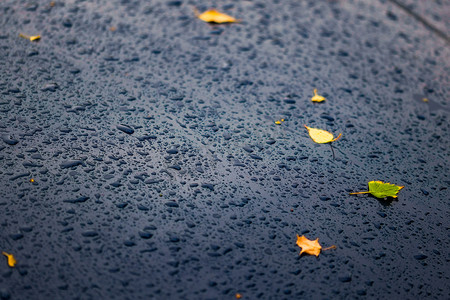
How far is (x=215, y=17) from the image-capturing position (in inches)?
121

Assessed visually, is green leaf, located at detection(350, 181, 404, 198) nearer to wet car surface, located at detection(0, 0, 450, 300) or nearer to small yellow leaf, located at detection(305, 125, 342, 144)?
wet car surface, located at detection(0, 0, 450, 300)

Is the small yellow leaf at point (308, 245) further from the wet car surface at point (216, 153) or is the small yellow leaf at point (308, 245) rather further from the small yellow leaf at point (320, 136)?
the small yellow leaf at point (320, 136)

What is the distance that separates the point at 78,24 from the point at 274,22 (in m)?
1.43

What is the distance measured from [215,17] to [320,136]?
1.34 m

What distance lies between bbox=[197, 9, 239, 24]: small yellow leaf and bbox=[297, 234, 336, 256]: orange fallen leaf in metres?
1.88

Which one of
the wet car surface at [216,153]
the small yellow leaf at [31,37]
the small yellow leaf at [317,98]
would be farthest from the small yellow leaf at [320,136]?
the small yellow leaf at [31,37]

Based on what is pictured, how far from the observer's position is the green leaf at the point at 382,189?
205 cm

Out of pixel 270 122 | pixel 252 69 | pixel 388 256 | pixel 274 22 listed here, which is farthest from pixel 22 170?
pixel 274 22

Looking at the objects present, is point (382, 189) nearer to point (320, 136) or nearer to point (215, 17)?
point (320, 136)

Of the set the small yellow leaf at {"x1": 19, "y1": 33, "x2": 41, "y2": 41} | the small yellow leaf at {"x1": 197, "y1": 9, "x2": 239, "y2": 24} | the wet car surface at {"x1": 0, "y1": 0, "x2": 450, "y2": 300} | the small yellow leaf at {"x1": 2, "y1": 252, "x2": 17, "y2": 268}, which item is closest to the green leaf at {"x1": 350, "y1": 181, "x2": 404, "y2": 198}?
the wet car surface at {"x1": 0, "y1": 0, "x2": 450, "y2": 300}

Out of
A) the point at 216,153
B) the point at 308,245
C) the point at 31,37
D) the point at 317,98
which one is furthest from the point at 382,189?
the point at 31,37

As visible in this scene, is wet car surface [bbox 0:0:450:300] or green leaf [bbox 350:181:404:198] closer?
wet car surface [bbox 0:0:450:300]

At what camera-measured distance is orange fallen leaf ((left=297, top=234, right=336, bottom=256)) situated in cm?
176

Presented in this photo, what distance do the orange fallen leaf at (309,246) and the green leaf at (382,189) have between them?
0.42 m
